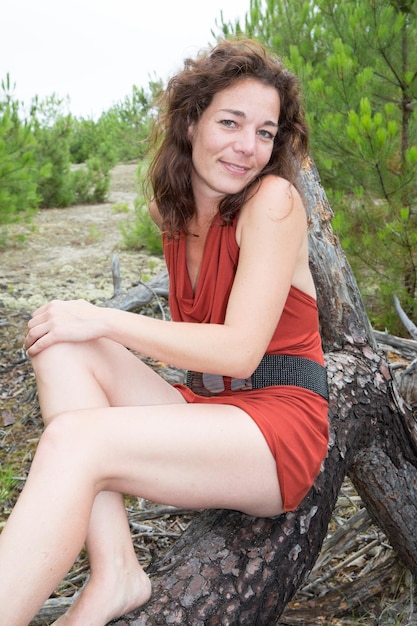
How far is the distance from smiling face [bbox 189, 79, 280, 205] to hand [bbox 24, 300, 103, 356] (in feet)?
1.70

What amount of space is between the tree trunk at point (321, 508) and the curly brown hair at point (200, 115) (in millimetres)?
458

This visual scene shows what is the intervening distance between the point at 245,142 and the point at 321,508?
3.32ft

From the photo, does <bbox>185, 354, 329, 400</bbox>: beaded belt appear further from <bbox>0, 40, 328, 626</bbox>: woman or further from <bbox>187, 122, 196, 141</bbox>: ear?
<bbox>187, 122, 196, 141</bbox>: ear

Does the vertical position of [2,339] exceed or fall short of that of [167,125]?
it falls short

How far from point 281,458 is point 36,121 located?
267 inches

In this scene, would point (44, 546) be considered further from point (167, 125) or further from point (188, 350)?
point (167, 125)

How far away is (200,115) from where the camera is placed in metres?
1.93

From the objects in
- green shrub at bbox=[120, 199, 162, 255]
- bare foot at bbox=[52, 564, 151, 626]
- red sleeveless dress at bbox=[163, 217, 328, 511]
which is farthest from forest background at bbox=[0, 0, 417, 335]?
bare foot at bbox=[52, 564, 151, 626]

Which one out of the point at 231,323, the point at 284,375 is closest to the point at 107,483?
the point at 231,323

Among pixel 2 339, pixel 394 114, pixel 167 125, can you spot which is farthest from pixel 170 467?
pixel 394 114

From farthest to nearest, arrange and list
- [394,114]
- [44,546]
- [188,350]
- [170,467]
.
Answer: [394,114], [188,350], [170,467], [44,546]

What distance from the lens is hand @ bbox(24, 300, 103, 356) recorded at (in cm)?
166

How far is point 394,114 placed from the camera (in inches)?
168

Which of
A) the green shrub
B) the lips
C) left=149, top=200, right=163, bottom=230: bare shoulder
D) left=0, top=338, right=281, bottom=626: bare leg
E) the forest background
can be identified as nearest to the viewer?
left=0, top=338, right=281, bottom=626: bare leg
